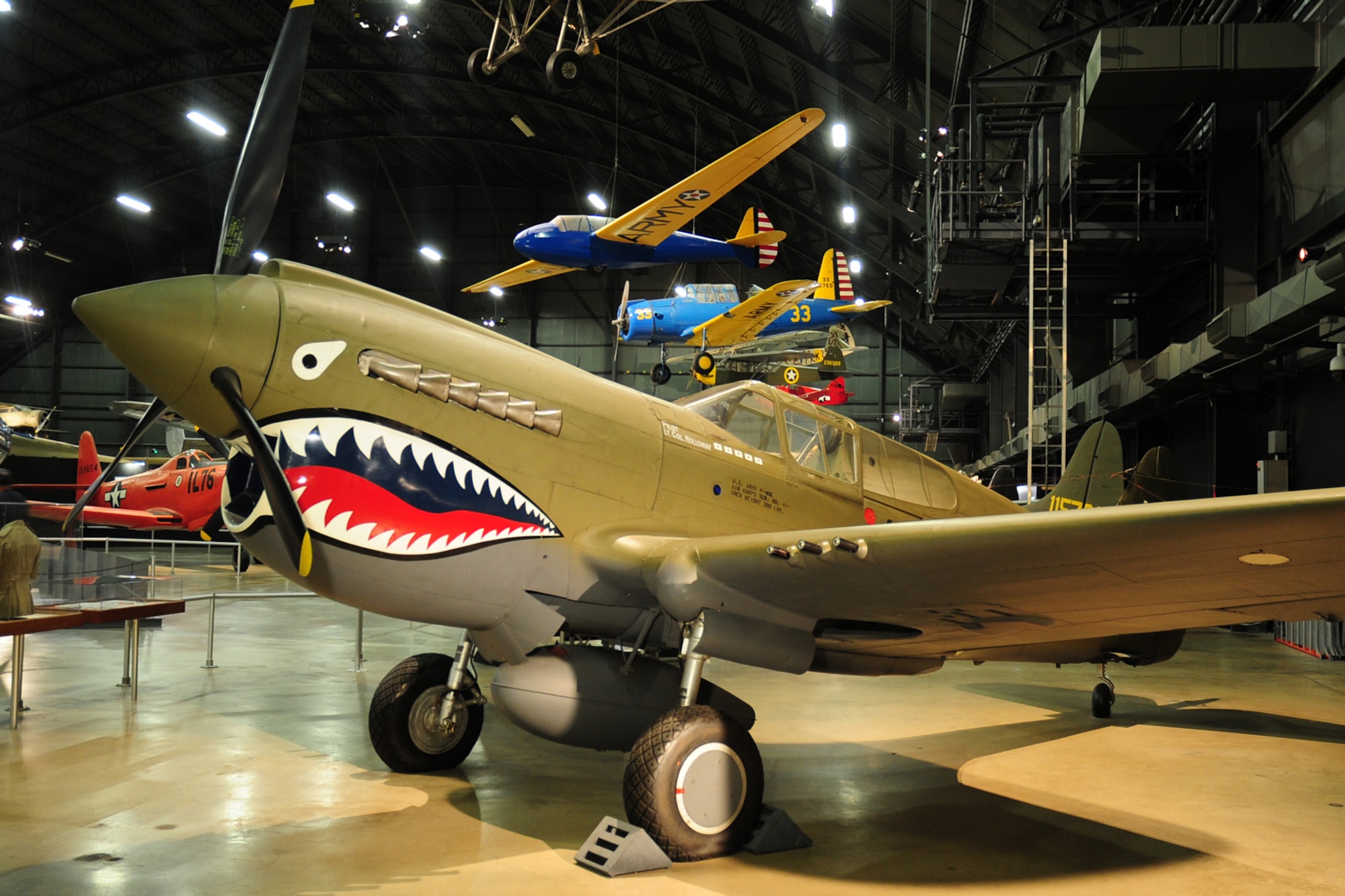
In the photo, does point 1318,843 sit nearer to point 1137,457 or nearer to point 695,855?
point 695,855

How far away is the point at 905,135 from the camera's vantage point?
60.1 feet

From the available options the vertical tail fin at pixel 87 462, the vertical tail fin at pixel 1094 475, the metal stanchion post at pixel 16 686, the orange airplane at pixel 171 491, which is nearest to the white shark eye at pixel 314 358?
the metal stanchion post at pixel 16 686

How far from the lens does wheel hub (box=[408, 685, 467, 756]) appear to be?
4.96m

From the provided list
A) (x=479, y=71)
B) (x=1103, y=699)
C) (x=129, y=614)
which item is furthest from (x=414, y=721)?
(x=479, y=71)

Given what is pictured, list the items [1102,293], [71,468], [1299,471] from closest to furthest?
[1299,471] → [1102,293] → [71,468]

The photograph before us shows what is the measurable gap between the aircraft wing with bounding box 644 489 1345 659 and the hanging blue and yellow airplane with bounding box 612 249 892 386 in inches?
663

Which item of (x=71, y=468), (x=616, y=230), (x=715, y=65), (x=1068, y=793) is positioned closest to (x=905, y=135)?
(x=715, y=65)

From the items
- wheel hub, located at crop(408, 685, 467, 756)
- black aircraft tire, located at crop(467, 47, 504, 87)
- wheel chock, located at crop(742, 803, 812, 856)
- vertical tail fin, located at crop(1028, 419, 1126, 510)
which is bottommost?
wheel chock, located at crop(742, 803, 812, 856)

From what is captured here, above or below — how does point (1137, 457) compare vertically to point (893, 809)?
above

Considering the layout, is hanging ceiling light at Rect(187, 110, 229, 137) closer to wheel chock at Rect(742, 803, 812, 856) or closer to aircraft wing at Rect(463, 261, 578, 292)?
aircraft wing at Rect(463, 261, 578, 292)

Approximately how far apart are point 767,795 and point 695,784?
3.97ft

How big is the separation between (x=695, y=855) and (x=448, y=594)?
1500mm

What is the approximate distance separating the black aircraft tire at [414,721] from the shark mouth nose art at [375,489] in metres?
1.40

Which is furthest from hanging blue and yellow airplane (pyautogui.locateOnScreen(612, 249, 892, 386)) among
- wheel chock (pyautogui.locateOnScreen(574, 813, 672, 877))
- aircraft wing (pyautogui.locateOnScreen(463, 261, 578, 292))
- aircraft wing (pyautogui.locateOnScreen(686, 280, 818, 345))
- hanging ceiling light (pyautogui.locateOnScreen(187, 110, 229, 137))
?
wheel chock (pyautogui.locateOnScreen(574, 813, 672, 877))
